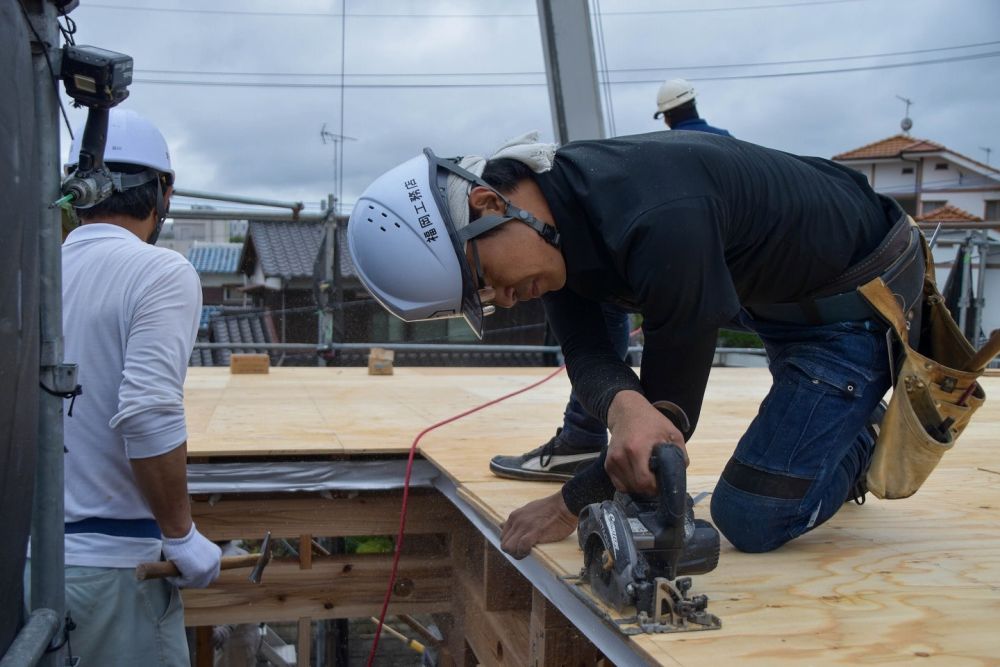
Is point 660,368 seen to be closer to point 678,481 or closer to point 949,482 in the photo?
point 678,481

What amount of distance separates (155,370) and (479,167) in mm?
827

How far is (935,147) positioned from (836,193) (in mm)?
31503

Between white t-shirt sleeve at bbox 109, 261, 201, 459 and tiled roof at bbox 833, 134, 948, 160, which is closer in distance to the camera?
white t-shirt sleeve at bbox 109, 261, 201, 459

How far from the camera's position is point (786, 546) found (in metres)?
2.16

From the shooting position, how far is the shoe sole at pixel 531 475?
9.03 ft

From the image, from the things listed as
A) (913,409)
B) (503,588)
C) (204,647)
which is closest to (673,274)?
(913,409)

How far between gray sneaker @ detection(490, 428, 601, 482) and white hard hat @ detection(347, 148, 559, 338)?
34.1 inches

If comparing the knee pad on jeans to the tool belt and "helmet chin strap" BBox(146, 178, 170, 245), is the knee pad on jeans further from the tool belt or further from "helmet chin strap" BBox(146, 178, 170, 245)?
"helmet chin strap" BBox(146, 178, 170, 245)

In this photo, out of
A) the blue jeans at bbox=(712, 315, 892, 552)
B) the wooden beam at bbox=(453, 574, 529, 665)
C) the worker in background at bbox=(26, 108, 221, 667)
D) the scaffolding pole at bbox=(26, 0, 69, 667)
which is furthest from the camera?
the wooden beam at bbox=(453, 574, 529, 665)

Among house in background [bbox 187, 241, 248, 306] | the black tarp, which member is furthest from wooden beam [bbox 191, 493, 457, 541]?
house in background [bbox 187, 241, 248, 306]

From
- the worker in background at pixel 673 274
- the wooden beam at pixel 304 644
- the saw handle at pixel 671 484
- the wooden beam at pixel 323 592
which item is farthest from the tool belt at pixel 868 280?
the wooden beam at pixel 304 644

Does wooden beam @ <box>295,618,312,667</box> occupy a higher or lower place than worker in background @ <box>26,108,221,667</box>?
lower

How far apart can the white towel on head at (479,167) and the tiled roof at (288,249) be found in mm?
12651

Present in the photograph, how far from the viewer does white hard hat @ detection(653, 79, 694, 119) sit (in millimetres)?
4645
